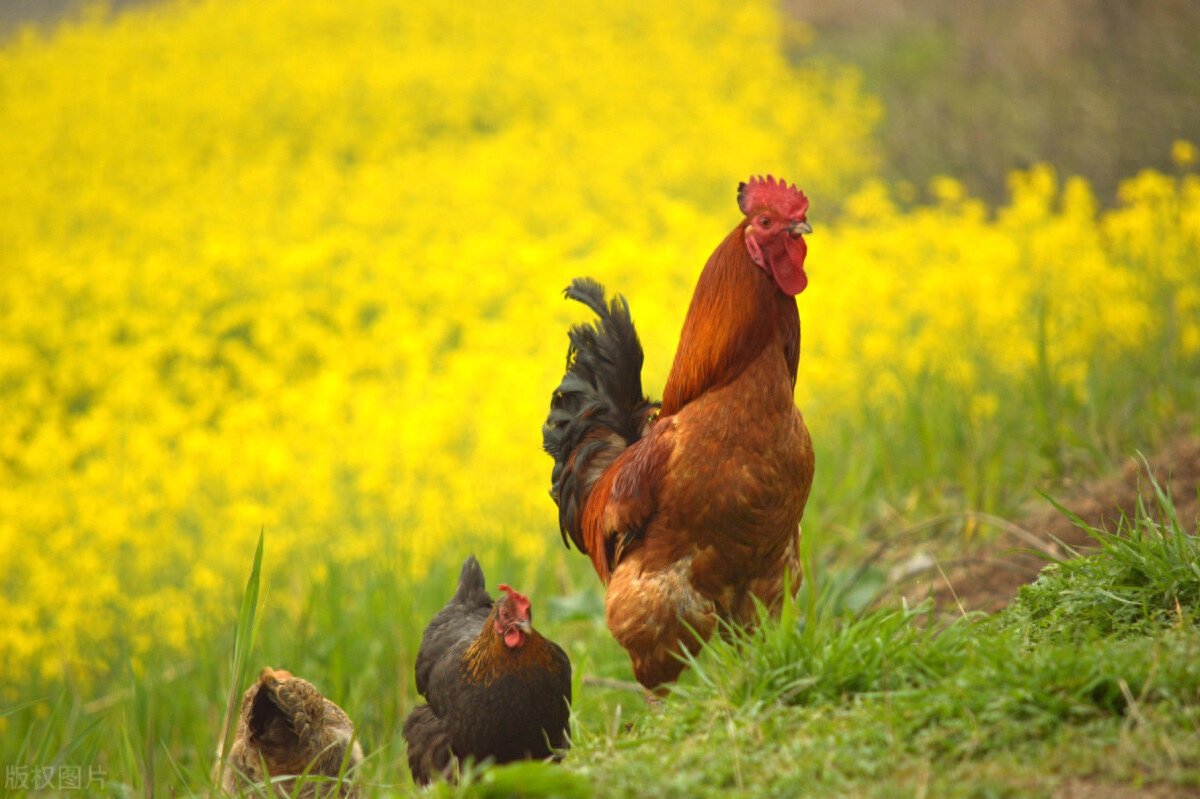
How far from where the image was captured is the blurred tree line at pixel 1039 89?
33.2 ft

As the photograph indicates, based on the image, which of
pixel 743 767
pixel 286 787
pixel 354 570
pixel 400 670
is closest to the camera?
pixel 743 767

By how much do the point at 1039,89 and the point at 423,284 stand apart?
7533 millimetres

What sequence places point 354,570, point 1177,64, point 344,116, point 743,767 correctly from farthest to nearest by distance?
point 344,116 → point 1177,64 → point 354,570 → point 743,767

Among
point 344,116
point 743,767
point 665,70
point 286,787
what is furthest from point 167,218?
point 743,767

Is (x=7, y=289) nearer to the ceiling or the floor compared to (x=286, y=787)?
nearer to the ceiling

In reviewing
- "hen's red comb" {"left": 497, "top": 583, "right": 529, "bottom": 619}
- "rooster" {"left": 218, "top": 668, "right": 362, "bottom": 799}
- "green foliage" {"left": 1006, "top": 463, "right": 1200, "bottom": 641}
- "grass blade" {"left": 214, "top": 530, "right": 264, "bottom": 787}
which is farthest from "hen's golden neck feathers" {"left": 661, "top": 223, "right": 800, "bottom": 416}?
"rooster" {"left": 218, "top": 668, "right": 362, "bottom": 799}

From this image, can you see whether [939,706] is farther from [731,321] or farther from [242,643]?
[242,643]

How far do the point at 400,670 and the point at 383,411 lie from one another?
374 cm

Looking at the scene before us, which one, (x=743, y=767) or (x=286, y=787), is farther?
(x=286, y=787)

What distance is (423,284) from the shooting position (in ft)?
34.5

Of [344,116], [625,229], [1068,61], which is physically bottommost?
[625,229]

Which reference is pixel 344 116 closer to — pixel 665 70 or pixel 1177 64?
pixel 665 70

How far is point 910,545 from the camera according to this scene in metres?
5.16

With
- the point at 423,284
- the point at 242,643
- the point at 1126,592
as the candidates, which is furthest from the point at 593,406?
the point at 423,284
